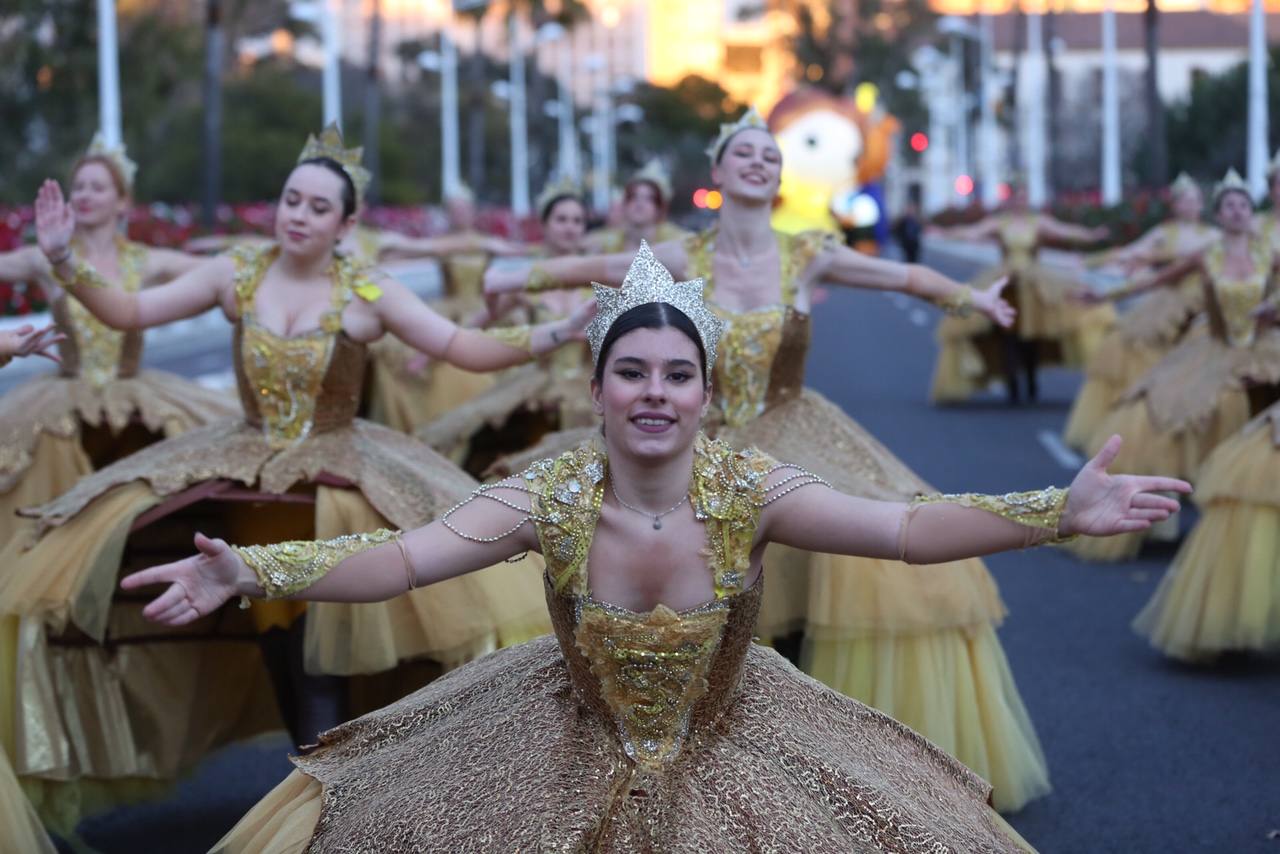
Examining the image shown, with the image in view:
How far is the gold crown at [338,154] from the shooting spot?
291 inches

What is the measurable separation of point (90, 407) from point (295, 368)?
2605mm

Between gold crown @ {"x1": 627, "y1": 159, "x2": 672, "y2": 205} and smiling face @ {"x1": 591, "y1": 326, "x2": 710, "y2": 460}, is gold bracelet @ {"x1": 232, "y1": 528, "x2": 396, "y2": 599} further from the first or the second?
gold crown @ {"x1": 627, "y1": 159, "x2": 672, "y2": 205}

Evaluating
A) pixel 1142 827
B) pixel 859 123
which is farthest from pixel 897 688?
pixel 859 123

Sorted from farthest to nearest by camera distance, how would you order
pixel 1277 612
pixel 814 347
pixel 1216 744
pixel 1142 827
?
pixel 814 347
pixel 1277 612
pixel 1216 744
pixel 1142 827

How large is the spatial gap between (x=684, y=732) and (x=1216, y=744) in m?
3.73

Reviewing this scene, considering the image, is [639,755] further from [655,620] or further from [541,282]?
[541,282]

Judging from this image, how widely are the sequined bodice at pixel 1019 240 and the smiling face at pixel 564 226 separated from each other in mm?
9818

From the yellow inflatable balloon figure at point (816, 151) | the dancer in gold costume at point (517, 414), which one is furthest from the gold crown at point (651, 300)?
the yellow inflatable balloon figure at point (816, 151)

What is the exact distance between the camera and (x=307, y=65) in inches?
4038

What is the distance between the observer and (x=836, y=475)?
728 cm

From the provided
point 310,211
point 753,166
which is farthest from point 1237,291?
point 310,211

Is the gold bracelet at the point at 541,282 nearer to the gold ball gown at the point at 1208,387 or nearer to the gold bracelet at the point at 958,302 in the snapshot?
the gold bracelet at the point at 958,302

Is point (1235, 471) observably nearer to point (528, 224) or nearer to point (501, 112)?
point (528, 224)

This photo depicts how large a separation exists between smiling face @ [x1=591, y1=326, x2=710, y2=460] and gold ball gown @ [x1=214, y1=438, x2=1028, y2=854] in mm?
242
